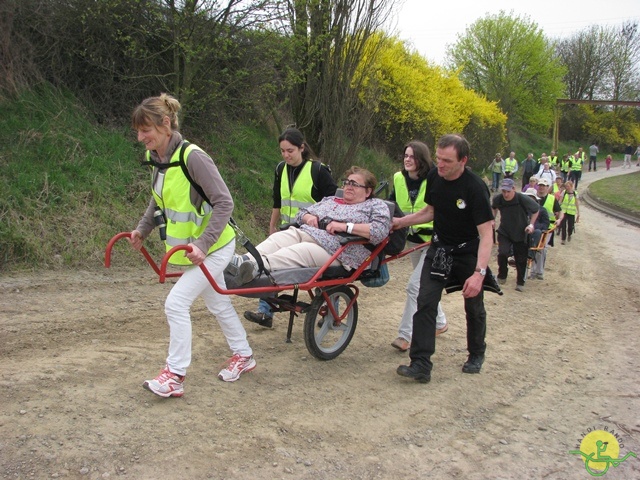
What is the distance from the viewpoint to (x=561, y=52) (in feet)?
189

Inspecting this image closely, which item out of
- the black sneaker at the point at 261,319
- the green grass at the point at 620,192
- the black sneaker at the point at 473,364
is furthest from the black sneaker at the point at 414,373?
the green grass at the point at 620,192

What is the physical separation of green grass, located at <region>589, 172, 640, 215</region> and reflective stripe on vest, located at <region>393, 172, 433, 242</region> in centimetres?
1858

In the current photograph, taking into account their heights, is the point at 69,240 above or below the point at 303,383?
above

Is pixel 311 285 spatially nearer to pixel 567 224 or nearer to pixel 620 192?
pixel 567 224

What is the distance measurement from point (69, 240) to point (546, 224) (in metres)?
7.83

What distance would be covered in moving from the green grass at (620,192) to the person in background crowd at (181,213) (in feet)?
68.8

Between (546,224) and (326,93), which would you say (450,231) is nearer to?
(546,224)

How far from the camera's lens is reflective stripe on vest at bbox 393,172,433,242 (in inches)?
223

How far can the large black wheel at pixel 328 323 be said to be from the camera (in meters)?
4.90

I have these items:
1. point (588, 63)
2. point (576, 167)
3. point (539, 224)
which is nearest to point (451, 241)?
point (539, 224)

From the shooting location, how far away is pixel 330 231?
4906 millimetres

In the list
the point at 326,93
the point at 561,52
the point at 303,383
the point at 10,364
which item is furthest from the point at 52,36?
the point at 561,52

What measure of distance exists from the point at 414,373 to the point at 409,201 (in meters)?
1.76

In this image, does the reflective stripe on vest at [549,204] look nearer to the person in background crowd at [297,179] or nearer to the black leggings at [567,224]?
the black leggings at [567,224]
